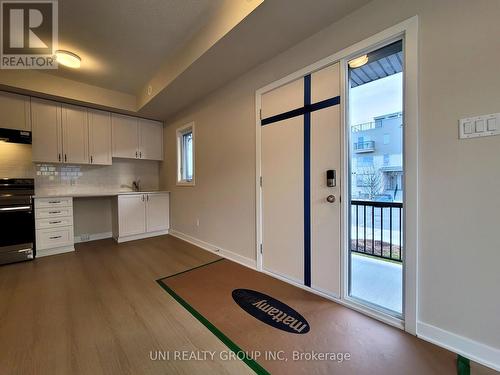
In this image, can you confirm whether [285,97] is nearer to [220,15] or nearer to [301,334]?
[220,15]

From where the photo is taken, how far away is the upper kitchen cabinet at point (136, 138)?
4.23 m

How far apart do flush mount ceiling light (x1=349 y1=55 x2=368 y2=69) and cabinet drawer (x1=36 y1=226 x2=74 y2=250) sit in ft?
14.8

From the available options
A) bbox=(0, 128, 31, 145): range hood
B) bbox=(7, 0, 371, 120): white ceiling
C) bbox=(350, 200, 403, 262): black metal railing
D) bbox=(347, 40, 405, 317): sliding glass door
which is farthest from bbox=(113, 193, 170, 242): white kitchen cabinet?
bbox=(347, 40, 405, 317): sliding glass door

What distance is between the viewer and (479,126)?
1.28 meters

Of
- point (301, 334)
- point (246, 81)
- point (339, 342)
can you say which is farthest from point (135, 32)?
point (339, 342)

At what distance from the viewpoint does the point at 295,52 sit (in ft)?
7.32

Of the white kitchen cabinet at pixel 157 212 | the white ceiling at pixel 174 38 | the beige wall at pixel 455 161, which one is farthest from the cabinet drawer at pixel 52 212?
the beige wall at pixel 455 161

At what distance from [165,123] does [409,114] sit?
4569 millimetres

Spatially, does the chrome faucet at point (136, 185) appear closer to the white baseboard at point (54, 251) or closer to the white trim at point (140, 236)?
the white trim at point (140, 236)

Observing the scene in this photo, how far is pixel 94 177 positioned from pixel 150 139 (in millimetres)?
1321

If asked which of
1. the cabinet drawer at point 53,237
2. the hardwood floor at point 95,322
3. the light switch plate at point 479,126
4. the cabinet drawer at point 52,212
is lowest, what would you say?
the hardwood floor at point 95,322

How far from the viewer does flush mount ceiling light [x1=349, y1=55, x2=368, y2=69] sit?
183cm

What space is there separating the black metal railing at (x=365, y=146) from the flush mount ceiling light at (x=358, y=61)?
0.68 metres

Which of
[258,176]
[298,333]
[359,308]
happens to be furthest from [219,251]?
[359,308]
